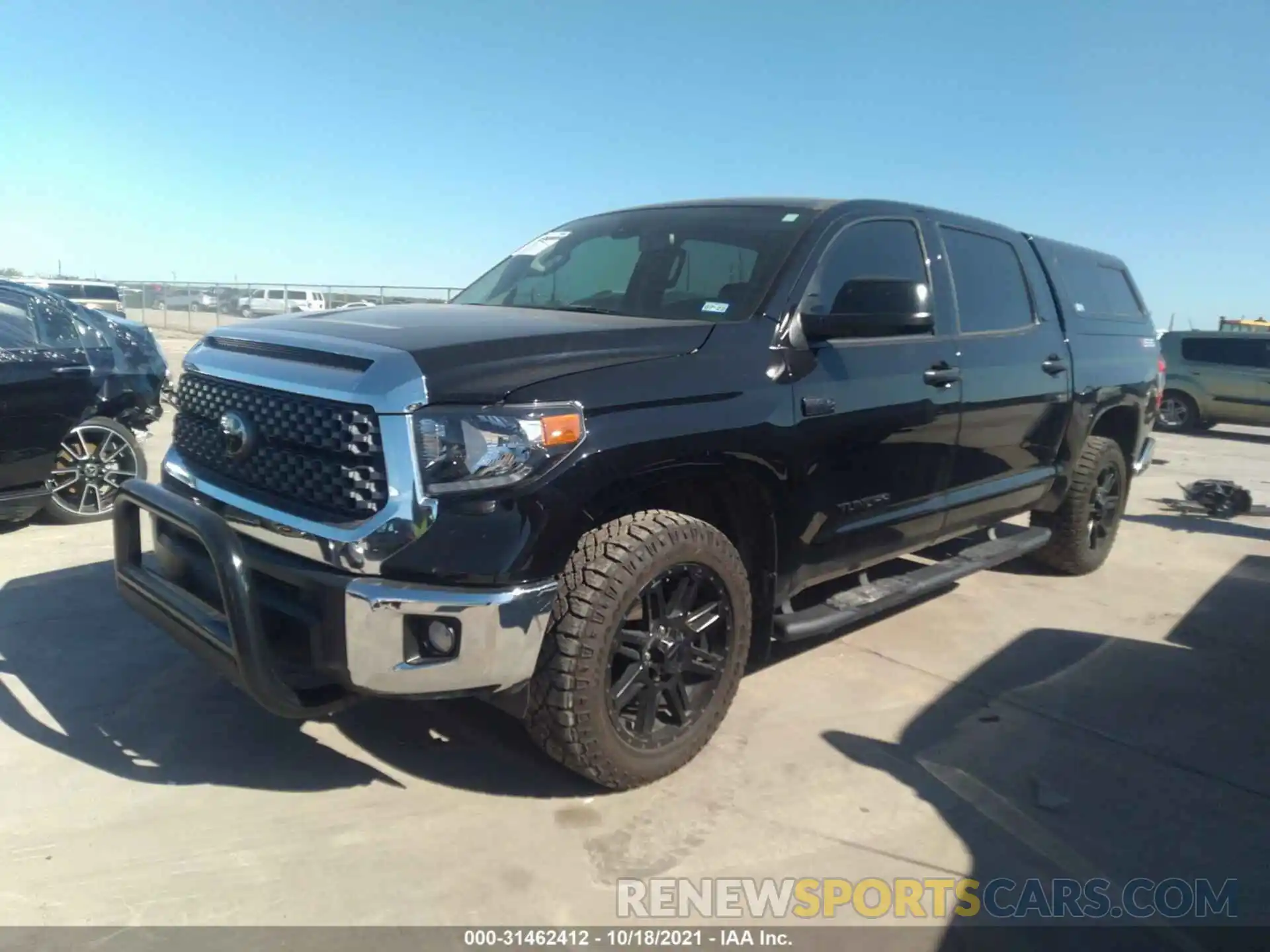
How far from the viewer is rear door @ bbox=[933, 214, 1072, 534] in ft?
15.1

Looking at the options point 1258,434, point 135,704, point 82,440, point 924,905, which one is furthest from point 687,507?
point 1258,434

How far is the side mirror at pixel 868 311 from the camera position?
3.57 metres

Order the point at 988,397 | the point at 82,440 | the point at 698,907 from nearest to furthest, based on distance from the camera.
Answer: the point at 698,907, the point at 988,397, the point at 82,440

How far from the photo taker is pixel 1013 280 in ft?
17.1

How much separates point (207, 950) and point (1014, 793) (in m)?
2.55

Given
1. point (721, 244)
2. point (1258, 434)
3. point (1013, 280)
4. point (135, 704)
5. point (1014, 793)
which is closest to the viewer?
point (1014, 793)

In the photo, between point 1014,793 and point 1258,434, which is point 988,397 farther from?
point 1258,434

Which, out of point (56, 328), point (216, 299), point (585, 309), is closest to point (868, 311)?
point (585, 309)

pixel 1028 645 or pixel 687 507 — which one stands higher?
pixel 687 507

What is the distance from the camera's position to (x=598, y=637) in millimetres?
2947

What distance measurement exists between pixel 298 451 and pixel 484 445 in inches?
25.4

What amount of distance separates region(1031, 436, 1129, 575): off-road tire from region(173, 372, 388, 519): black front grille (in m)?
4.50

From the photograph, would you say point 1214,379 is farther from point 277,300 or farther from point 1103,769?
point 277,300

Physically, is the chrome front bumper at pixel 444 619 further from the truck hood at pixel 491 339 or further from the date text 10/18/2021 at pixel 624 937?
the date text 10/18/2021 at pixel 624 937
